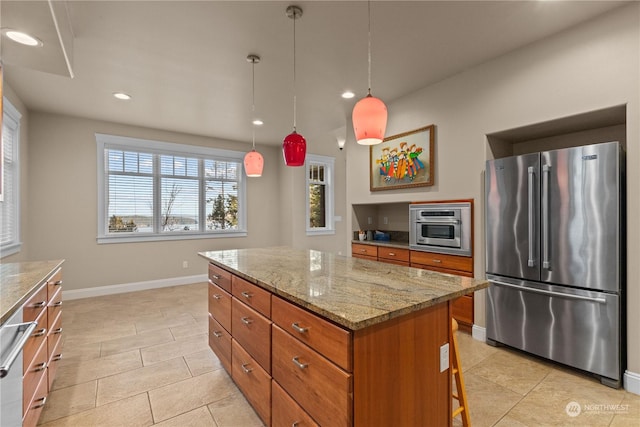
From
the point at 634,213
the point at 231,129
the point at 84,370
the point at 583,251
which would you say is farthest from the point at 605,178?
the point at 231,129

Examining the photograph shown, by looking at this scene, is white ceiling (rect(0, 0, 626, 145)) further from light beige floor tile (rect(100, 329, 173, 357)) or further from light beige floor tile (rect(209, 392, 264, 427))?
light beige floor tile (rect(209, 392, 264, 427))

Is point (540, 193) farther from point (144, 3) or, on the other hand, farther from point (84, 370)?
point (84, 370)

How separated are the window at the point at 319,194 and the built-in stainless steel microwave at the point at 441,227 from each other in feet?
12.0

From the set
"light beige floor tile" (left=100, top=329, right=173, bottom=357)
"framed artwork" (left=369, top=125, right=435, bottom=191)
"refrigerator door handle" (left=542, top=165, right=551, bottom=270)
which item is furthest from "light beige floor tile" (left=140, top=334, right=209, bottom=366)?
"refrigerator door handle" (left=542, top=165, right=551, bottom=270)

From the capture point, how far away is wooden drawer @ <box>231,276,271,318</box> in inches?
66.8

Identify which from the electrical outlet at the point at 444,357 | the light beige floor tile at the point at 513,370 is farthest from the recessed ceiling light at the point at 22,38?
the light beige floor tile at the point at 513,370

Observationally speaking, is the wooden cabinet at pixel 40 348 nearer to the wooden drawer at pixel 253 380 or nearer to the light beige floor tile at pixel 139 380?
the light beige floor tile at pixel 139 380

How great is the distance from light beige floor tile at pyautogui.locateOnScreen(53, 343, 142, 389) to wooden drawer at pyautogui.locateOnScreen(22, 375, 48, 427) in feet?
1.63

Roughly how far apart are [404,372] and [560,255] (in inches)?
79.1

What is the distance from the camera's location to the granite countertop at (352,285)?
3.91 ft

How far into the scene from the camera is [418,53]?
285 cm

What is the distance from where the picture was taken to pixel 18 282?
1851mm

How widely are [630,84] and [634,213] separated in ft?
3.04

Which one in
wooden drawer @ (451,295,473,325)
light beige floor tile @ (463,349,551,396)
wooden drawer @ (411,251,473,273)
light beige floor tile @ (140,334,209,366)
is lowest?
light beige floor tile @ (463,349,551,396)
